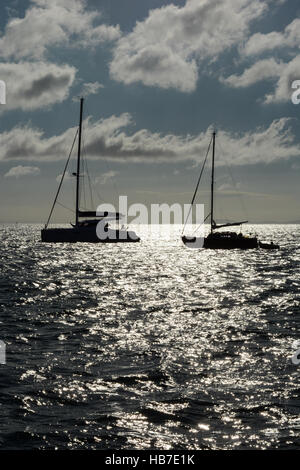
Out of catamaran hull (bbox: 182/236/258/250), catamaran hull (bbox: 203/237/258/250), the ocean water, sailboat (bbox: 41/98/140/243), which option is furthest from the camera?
sailboat (bbox: 41/98/140/243)

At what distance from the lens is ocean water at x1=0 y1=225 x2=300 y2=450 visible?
8.95m

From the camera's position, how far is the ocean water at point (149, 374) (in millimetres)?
8953

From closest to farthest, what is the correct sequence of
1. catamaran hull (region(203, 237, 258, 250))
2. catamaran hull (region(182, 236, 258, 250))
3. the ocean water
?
the ocean water, catamaran hull (region(182, 236, 258, 250)), catamaran hull (region(203, 237, 258, 250))

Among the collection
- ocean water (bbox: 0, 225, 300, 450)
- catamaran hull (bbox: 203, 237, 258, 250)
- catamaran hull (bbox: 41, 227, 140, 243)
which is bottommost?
ocean water (bbox: 0, 225, 300, 450)

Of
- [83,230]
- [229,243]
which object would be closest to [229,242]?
[229,243]

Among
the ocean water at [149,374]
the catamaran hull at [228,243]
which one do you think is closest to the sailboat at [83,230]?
the catamaran hull at [228,243]

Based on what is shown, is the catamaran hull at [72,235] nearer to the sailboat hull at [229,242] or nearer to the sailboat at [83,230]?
the sailboat at [83,230]

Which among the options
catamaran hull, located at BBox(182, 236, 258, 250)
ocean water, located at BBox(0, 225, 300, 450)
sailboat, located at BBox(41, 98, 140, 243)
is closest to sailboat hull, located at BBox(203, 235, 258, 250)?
catamaran hull, located at BBox(182, 236, 258, 250)

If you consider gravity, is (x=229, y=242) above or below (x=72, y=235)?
below

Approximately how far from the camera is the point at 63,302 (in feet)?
81.8

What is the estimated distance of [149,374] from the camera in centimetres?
1238

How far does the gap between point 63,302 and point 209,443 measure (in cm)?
1740

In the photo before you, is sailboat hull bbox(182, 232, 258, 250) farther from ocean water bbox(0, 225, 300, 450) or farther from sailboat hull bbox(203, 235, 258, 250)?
ocean water bbox(0, 225, 300, 450)

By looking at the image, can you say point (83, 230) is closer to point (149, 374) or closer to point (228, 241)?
point (228, 241)
